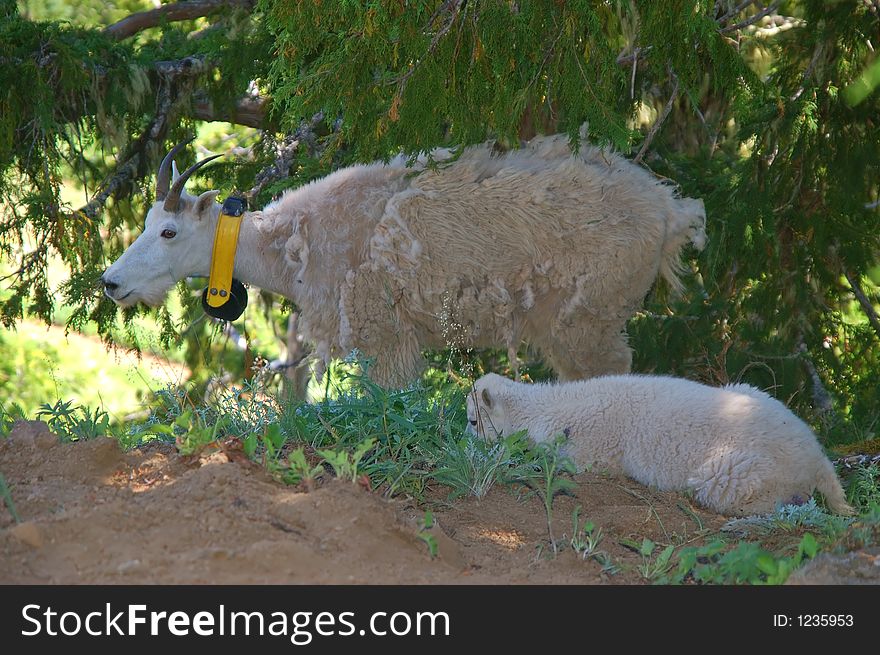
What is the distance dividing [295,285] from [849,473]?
147 inches

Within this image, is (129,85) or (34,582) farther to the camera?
(129,85)

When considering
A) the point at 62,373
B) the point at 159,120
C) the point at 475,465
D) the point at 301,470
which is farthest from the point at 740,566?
the point at 62,373

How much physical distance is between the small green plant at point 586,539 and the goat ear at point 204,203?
364 centimetres

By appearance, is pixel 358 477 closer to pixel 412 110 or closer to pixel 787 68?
pixel 412 110

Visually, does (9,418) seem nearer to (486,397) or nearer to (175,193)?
(175,193)

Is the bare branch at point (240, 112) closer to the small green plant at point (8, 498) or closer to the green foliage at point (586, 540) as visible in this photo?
the small green plant at point (8, 498)

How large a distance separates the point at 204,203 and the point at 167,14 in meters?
2.77

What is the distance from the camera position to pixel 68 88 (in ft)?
23.7

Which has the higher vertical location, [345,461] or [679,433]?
[345,461]

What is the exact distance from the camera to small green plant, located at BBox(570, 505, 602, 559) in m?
3.64

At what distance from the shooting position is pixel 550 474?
13.6ft

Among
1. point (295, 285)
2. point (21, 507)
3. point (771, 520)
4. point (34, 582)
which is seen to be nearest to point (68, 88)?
point (295, 285)

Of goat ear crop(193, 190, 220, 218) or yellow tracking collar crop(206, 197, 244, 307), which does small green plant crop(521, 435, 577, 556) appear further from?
goat ear crop(193, 190, 220, 218)

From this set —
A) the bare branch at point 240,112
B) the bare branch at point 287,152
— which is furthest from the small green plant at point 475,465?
the bare branch at point 240,112
